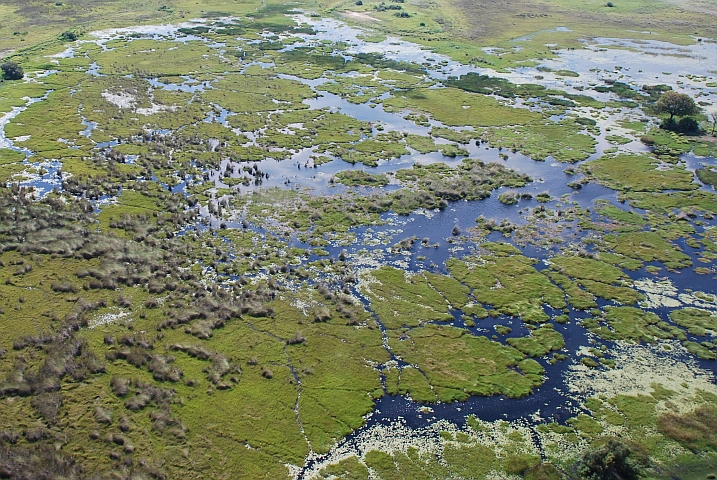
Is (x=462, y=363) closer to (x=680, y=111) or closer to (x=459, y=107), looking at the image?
(x=459, y=107)

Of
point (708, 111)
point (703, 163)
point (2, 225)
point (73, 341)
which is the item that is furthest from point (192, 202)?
point (708, 111)

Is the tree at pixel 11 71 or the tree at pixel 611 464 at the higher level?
the tree at pixel 11 71

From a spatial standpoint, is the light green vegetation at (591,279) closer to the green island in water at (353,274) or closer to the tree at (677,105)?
the green island in water at (353,274)

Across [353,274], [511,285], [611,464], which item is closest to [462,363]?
[511,285]

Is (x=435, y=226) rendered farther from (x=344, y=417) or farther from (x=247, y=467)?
(x=247, y=467)

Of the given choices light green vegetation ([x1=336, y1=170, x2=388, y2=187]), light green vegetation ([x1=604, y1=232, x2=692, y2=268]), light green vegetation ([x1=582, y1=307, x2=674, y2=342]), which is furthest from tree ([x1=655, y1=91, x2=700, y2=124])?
light green vegetation ([x1=582, y1=307, x2=674, y2=342])

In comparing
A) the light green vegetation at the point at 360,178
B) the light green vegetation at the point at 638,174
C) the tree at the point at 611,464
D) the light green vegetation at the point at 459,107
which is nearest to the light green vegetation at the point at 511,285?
the tree at the point at 611,464
